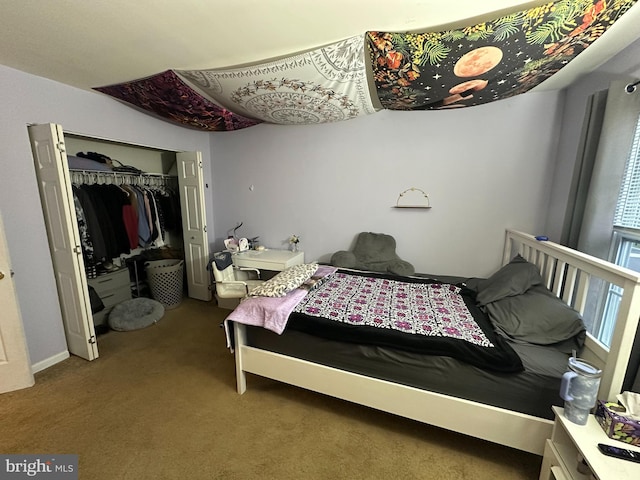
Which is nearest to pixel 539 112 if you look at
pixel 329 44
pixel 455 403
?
pixel 329 44

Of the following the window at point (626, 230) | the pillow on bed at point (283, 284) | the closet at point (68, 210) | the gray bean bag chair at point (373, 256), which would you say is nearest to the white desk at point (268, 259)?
the gray bean bag chair at point (373, 256)

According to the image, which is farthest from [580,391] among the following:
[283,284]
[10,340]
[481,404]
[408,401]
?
[10,340]

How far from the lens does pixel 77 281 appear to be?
2.21 m

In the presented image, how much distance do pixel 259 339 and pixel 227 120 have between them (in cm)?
236

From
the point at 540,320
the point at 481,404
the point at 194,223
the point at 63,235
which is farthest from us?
the point at 194,223

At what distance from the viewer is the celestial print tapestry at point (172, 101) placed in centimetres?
215

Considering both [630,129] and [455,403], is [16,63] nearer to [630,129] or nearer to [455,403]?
[455,403]

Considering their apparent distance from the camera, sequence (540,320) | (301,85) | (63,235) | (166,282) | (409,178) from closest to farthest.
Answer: (540,320) → (301,85) → (63,235) → (409,178) → (166,282)

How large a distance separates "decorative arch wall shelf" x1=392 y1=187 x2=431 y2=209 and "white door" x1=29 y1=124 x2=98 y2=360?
295cm

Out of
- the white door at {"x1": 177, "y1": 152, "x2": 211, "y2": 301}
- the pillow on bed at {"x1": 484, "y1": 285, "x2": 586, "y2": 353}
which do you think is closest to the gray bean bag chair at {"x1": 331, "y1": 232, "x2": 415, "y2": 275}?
the pillow on bed at {"x1": 484, "y1": 285, "x2": 586, "y2": 353}

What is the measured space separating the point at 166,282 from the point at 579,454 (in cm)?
376

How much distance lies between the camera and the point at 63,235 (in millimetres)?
2174

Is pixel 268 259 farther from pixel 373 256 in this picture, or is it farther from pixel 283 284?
pixel 373 256

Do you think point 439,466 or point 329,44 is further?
point 329,44
